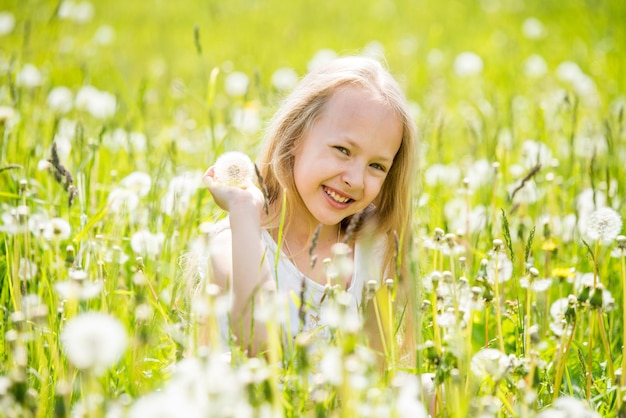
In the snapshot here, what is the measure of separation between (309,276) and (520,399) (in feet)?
2.57

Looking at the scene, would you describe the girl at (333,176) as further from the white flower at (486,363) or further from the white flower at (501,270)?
the white flower at (486,363)

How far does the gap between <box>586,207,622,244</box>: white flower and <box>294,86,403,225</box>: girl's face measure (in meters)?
0.57

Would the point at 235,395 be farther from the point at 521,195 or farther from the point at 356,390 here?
the point at 521,195

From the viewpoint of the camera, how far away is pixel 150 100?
4.57 m

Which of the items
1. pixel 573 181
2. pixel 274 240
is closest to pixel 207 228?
pixel 274 240

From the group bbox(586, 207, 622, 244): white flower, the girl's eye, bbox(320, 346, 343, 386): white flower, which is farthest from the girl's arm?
bbox(586, 207, 622, 244): white flower

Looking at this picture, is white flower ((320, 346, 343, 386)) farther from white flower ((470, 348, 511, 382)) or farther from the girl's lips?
the girl's lips

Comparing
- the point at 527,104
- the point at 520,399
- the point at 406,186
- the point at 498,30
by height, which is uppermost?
the point at 498,30

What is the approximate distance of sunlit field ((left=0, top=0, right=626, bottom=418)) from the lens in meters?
1.21

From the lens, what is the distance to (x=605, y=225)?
5.72 ft

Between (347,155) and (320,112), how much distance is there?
0.57ft

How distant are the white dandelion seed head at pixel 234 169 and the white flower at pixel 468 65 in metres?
3.47

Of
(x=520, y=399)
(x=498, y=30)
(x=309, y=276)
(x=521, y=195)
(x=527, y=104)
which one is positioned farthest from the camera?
(x=498, y=30)

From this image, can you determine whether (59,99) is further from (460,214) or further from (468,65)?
(468,65)
